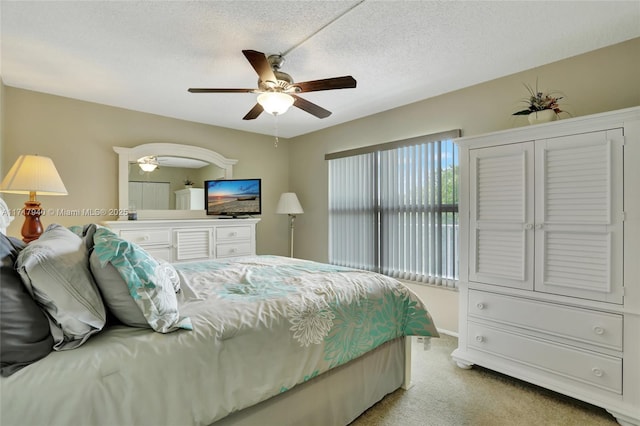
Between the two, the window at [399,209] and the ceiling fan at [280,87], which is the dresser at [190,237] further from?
the ceiling fan at [280,87]

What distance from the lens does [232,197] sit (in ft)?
14.0

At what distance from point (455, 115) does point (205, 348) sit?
9.88 ft

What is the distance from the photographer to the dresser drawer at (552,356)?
1886 millimetres

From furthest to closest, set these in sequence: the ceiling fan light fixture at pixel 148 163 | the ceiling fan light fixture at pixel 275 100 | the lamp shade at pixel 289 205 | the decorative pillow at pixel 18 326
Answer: the lamp shade at pixel 289 205
the ceiling fan light fixture at pixel 148 163
the ceiling fan light fixture at pixel 275 100
the decorative pillow at pixel 18 326

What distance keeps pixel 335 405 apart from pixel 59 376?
1.29 meters

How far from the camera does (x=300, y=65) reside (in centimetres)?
252

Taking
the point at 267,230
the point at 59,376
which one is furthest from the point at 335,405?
the point at 267,230

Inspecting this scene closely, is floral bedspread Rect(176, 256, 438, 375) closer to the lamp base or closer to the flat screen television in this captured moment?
the lamp base

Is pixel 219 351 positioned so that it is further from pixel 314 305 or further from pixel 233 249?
pixel 233 249

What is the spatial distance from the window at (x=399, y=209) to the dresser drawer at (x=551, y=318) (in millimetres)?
753

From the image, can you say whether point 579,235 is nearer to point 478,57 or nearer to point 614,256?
point 614,256

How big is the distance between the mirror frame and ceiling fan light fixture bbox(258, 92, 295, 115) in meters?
2.14

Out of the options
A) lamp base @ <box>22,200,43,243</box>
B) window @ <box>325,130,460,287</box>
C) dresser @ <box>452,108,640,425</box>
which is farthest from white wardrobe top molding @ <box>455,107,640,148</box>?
lamp base @ <box>22,200,43,243</box>

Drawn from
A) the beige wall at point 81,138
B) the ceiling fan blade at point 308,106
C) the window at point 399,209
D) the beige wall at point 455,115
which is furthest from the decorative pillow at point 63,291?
the window at point 399,209
